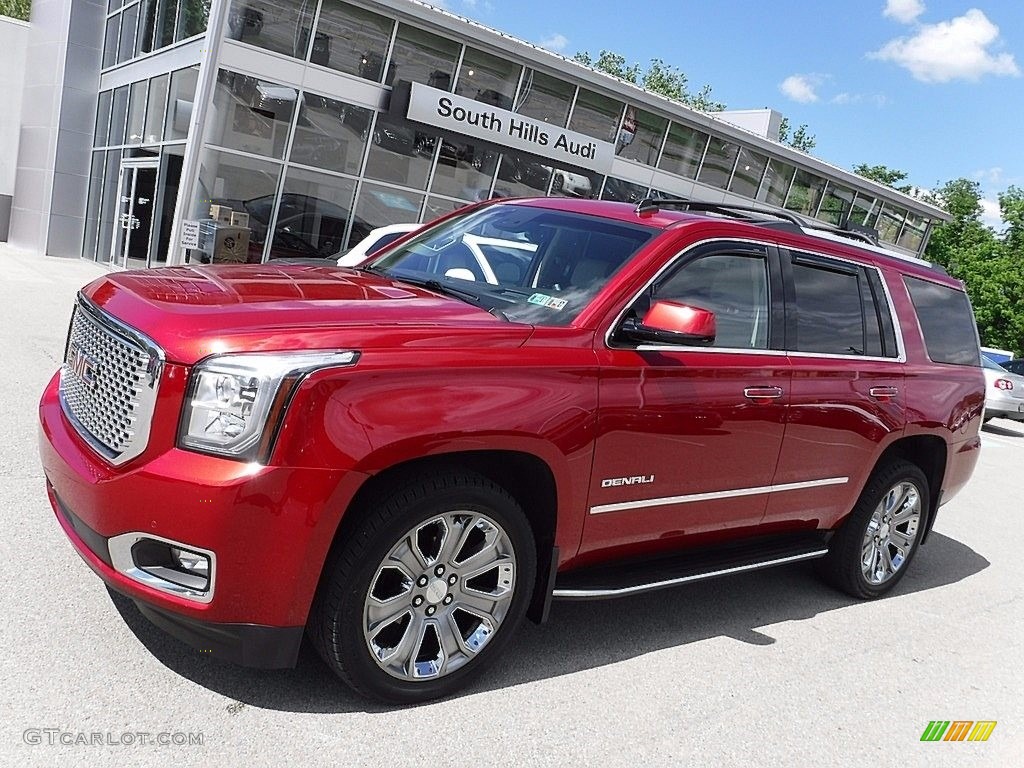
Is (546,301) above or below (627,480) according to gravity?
above

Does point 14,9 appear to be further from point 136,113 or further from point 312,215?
point 312,215

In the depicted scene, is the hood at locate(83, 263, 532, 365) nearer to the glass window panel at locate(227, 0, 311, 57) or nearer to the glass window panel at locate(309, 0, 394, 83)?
the glass window panel at locate(227, 0, 311, 57)

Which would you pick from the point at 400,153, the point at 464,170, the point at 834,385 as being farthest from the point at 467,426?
the point at 464,170

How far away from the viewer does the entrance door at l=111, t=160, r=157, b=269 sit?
17.8m

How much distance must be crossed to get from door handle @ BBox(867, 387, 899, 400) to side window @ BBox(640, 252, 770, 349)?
2.92 ft

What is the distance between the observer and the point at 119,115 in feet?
65.6

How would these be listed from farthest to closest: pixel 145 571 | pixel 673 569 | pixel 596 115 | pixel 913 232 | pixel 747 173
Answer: pixel 913 232 < pixel 747 173 < pixel 596 115 < pixel 673 569 < pixel 145 571

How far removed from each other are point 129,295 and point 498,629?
1843 millimetres

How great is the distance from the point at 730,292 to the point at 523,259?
97 centimetres

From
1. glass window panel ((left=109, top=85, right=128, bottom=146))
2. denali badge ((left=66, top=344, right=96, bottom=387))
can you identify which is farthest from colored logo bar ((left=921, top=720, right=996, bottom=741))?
glass window panel ((left=109, top=85, right=128, bottom=146))

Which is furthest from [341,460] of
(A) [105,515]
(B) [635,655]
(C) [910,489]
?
(C) [910,489]

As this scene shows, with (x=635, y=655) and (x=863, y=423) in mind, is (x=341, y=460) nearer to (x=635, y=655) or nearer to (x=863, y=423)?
(x=635, y=655)

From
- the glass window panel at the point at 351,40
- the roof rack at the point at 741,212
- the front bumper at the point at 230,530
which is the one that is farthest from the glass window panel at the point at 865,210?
the front bumper at the point at 230,530

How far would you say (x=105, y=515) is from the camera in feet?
9.41
